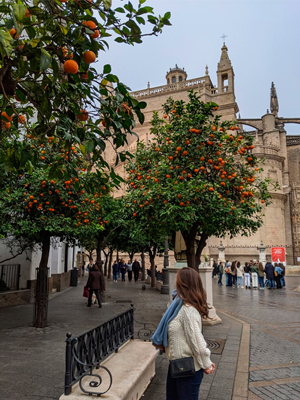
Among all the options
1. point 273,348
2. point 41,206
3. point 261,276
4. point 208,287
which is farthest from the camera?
point 261,276

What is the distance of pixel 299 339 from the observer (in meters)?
7.19

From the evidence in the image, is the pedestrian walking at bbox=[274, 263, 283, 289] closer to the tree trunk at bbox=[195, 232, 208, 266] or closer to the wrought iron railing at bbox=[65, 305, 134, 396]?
the tree trunk at bbox=[195, 232, 208, 266]

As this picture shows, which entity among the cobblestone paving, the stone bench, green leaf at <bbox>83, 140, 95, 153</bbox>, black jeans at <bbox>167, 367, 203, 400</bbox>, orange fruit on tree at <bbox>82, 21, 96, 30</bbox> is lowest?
the cobblestone paving

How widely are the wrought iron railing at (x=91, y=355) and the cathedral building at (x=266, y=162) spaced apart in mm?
31497

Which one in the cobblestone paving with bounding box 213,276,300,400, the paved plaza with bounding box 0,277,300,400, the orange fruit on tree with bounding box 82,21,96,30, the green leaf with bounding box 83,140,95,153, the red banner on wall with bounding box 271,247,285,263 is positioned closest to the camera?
the green leaf with bounding box 83,140,95,153

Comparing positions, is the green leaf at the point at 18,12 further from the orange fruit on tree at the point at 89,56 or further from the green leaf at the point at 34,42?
the orange fruit on tree at the point at 89,56

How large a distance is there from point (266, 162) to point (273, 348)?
1421 inches

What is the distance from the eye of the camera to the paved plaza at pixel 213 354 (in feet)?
14.1

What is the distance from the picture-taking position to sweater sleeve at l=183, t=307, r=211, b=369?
2.68 m

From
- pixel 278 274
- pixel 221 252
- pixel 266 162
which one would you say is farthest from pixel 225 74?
pixel 278 274

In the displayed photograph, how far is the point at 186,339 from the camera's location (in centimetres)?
275

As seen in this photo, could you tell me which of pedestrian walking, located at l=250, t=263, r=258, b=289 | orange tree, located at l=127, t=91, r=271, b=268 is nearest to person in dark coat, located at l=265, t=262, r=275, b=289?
pedestrian walking, located at l=250, t=263, r=258, b=289

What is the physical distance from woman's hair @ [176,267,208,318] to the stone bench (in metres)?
1.12

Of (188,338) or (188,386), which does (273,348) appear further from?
(188,338)
